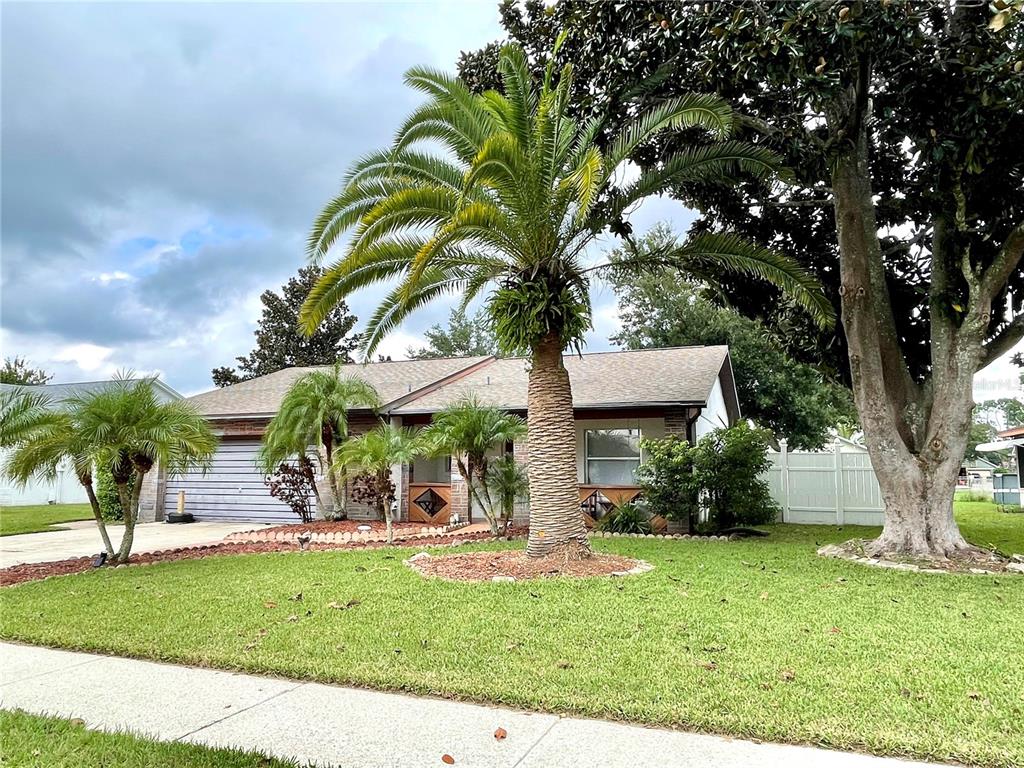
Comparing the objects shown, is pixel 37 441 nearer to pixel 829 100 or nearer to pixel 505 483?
pixel 505 483

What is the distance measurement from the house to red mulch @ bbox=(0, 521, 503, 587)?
2278mm

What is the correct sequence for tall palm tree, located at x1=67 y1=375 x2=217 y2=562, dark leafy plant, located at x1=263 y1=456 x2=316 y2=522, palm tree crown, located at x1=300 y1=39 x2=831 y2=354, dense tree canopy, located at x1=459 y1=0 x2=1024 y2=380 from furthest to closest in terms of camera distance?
dark leafy plant, located at x1=263 y1=456 x2=316 y2=522 < tall palm tree, located at x1=67 y1=375 x2=217 y2=562 < palm tree crown, located at x1=300 y1=39 x2=831 y2=354 < dense tree canopy, located at x1=459 y1=0 x2=1024 y2=380

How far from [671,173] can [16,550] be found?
1388 centimetres

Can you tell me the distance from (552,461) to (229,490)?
507 inches

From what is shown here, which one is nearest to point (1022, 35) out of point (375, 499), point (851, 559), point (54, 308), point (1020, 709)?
point (851, 559)

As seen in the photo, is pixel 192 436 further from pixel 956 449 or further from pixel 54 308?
pixel 956 449

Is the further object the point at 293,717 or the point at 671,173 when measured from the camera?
the point at 671,173

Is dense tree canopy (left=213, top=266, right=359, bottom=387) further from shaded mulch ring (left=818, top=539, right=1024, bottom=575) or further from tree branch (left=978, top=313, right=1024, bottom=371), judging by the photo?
tree branch (left=978, top=313, right=1024, bottom=371)

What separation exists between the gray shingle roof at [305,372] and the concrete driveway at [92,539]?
323cm

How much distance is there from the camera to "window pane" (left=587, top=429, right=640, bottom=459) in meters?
15.0

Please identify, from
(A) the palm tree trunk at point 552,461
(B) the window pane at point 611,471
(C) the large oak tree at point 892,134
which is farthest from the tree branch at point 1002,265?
(B) the window pane at point 611,471

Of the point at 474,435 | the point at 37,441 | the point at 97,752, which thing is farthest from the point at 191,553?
the point at 97,752

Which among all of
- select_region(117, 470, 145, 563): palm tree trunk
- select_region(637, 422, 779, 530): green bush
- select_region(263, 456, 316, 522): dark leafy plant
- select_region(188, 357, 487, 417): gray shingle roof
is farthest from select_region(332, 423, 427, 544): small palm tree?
select_region(637, 422, 779, 530): green bush

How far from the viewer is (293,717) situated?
4.04 meters
